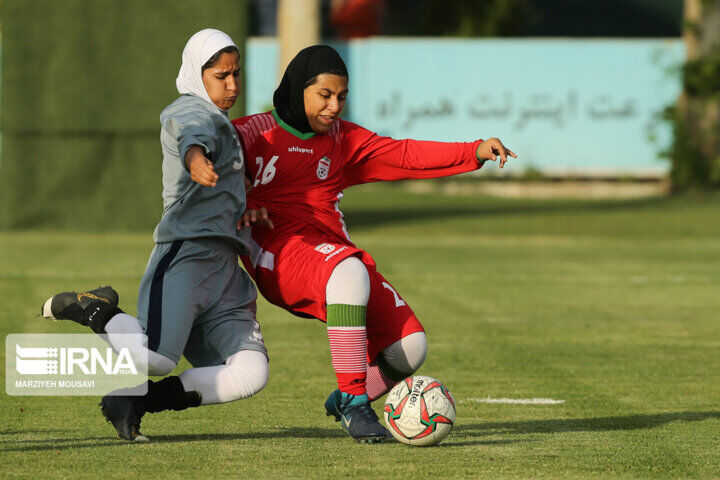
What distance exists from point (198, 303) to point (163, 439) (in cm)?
76

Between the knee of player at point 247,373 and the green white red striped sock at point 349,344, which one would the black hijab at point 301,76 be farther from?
the knee of player at point 247,373

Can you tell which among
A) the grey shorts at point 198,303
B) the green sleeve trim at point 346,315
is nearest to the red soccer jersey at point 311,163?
the grey shorts at point 198,303

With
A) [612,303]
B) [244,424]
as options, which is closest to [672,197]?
[612,303]

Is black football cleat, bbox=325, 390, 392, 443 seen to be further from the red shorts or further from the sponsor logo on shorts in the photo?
the sponsor logo on shorts

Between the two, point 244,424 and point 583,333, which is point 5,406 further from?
Result: point 583,333

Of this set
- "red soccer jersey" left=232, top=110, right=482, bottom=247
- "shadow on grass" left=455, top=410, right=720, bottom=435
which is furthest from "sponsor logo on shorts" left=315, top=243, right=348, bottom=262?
"shadow on grass" left=455, top=410, right=720, bottom=435

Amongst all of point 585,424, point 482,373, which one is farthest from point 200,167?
point 482,373

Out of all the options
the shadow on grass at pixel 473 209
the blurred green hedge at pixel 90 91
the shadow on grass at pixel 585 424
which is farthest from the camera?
Answer: the shadow on grass at pixel 473 209

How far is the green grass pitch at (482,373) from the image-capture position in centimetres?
585

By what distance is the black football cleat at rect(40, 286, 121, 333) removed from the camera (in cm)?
608

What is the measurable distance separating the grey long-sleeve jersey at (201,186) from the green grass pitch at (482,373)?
0.95m

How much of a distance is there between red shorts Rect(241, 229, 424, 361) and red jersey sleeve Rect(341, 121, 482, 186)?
1.54 feet

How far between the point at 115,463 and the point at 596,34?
35854mm

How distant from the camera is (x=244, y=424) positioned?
685 cm
